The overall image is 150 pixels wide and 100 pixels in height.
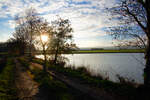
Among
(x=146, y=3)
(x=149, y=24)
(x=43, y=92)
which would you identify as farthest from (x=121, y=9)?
(x=43, y=92)

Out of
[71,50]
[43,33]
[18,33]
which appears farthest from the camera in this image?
[18,33]

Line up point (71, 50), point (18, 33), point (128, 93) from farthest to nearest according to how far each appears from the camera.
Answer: point (18, 33) → point (71, 50) → point (128, 93)

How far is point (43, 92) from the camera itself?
773cm

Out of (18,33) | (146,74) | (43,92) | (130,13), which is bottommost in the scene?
(43,92)

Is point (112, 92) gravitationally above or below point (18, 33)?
below

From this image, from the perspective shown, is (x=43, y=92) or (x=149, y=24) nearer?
(x=149, y=24)

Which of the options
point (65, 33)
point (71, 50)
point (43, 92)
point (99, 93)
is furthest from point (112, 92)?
point (65, 33)

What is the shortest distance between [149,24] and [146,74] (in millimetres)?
3303

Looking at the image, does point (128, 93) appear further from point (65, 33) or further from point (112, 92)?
point (65, 33)

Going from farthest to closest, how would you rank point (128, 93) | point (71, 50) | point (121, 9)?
1. point (71, 50)
2. point (121, 9)
3. point (128, 93)

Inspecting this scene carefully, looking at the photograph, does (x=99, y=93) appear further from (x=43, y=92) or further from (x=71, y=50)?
(x=71, y=50)

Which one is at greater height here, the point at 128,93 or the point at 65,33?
the point at 65,33

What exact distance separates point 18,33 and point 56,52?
3002 cm

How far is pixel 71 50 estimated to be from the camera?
72.6ft
